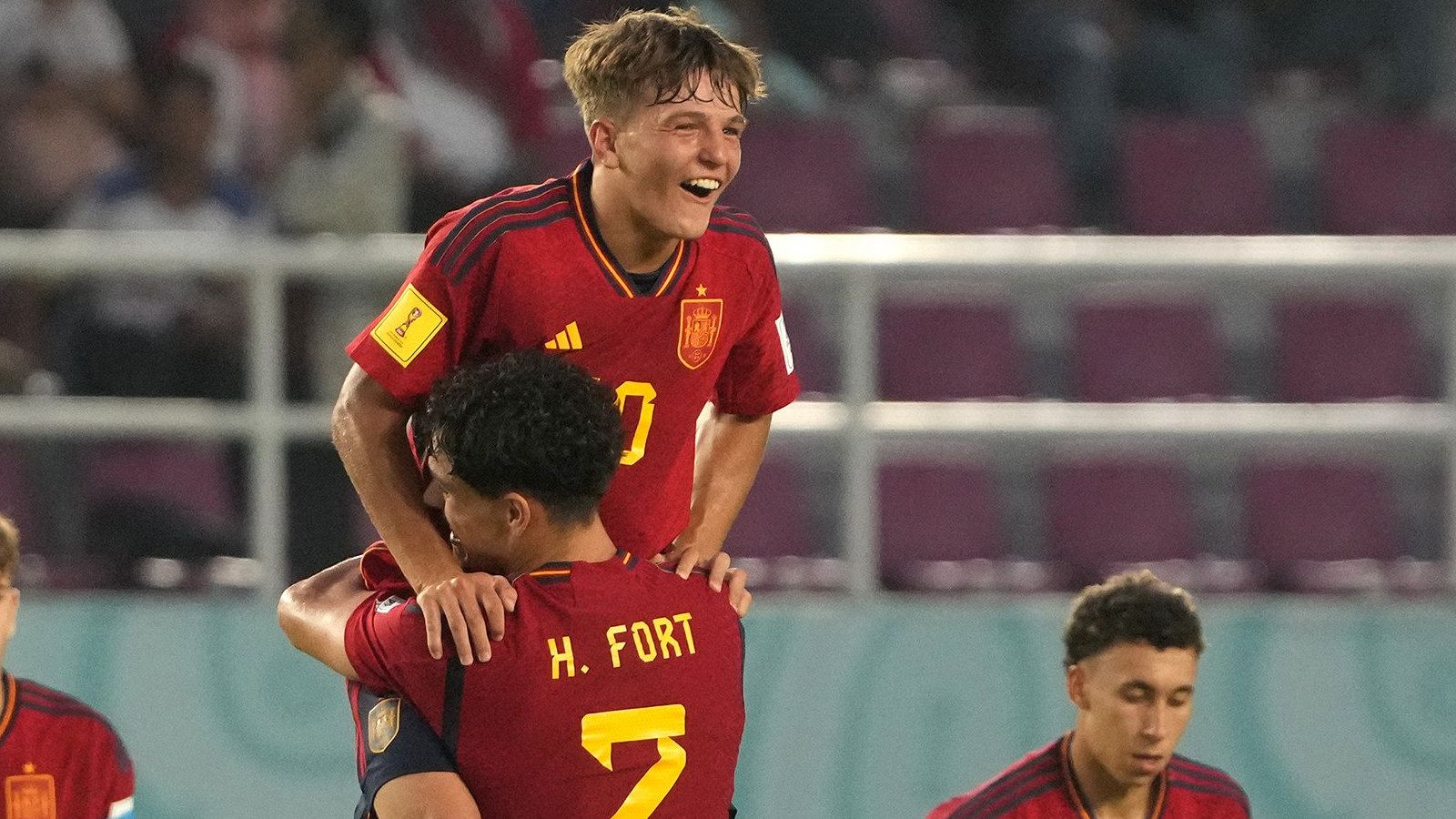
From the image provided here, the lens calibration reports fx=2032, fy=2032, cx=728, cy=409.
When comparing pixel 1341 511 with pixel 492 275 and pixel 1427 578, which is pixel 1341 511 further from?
pixel 492 275

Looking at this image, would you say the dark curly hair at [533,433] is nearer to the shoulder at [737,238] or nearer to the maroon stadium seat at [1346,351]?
the shoulder at [737,238]

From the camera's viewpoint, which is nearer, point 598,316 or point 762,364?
point 598,316

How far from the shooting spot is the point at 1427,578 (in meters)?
5.18

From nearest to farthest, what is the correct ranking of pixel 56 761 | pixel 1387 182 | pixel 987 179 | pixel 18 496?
pixel 56 761
pixel 18 496
pixel 987 179
pixel 1387 182

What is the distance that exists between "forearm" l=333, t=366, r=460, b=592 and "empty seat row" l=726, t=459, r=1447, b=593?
2727 millimetres

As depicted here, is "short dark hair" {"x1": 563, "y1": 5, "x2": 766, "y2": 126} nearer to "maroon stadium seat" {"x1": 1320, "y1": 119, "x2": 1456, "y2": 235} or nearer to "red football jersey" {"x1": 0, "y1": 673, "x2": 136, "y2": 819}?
"red football jersey" {"x1": 0, "y1": 673, "x2": 136, "y2": 819}

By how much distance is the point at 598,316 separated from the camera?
9.18 feet

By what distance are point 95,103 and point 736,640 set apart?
12.5 feet

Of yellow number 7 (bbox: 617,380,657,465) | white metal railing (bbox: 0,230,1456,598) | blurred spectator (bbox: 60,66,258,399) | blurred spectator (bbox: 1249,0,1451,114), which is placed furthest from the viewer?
blurred spectator (bbox: 1249,0,1451,114)

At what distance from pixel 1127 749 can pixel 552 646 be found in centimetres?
129

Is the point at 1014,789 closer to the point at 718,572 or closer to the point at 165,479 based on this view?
the point at 718,572

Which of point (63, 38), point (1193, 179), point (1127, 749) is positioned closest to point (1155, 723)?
point (1127, 749)

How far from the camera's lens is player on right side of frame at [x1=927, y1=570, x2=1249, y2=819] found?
3.36 m

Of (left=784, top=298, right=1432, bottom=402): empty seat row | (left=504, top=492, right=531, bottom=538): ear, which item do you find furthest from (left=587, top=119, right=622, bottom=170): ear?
(left=784, top=298, right=1432, bottom=402): empty seat row
